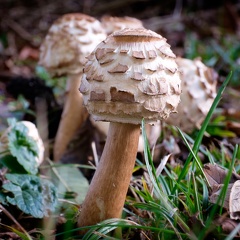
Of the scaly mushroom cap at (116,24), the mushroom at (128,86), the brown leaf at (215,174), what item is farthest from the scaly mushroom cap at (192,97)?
the mushroom at (128,86)

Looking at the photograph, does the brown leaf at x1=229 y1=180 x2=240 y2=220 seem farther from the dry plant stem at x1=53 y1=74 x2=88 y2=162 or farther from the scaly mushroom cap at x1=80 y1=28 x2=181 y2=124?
the dry plant stem at x1=53 y1=74 x2=88 y2=162

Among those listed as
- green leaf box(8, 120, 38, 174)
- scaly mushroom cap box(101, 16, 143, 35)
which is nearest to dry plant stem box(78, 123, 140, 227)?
green leaf box(8, 120, 38, 174)

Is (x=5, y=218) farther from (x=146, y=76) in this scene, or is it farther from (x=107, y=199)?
(x=146, y=76)

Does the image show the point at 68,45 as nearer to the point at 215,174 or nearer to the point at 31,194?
the point at 31,194

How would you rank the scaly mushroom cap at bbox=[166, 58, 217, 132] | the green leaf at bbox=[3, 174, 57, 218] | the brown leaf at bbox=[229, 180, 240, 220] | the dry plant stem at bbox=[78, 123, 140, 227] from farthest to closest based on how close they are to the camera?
1. the scaly mushroom cap at bbox=[166, 58, 217, 132]
2. the green leaf at bbox=[3, 174, 57, 218]
3. the dry plant stem at bbox=[78, 123, 140, 227]
4. the brown leaf at bbox=[229, 180, 240, 220]

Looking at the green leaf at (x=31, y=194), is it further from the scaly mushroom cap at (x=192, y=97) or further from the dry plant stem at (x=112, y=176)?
the scaly mushroom cap at (x=192, y=97)

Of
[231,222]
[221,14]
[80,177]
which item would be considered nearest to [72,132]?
[80,177]

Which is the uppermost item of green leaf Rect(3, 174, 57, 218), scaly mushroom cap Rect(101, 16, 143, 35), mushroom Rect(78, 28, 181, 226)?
scaly mushroom cap Rect(101, 16, 143, 35)
